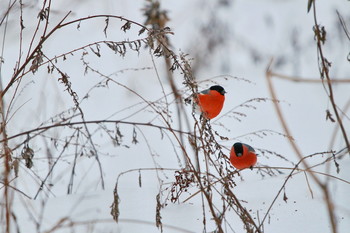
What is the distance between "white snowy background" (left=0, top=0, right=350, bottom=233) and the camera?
1.76 meters

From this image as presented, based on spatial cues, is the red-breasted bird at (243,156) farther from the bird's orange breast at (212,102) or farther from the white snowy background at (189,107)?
the bird's orange breast at (212,102)

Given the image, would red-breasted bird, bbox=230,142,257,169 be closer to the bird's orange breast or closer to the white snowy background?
the white snowy background

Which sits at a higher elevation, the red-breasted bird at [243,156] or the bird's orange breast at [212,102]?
the bird's orange breast at [212,102]

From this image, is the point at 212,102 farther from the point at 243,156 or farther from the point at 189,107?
the point at 189,107

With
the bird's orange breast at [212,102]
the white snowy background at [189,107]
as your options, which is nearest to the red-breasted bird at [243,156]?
the white snowy background at [189,107]

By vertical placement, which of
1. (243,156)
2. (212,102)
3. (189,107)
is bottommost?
(243,156)

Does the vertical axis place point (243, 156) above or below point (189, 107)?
below

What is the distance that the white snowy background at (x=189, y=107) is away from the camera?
1764 mm

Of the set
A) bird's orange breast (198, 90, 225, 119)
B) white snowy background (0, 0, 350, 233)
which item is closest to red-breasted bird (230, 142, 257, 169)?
white snowy background (0, 0, 350, 233)

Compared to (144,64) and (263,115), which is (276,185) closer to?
(144,64)

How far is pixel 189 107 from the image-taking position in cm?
490

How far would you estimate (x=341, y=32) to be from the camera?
5445mm

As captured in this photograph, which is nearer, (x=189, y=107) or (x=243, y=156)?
(x=243, y=156)

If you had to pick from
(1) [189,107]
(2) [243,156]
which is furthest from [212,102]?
(1) [189,107]
